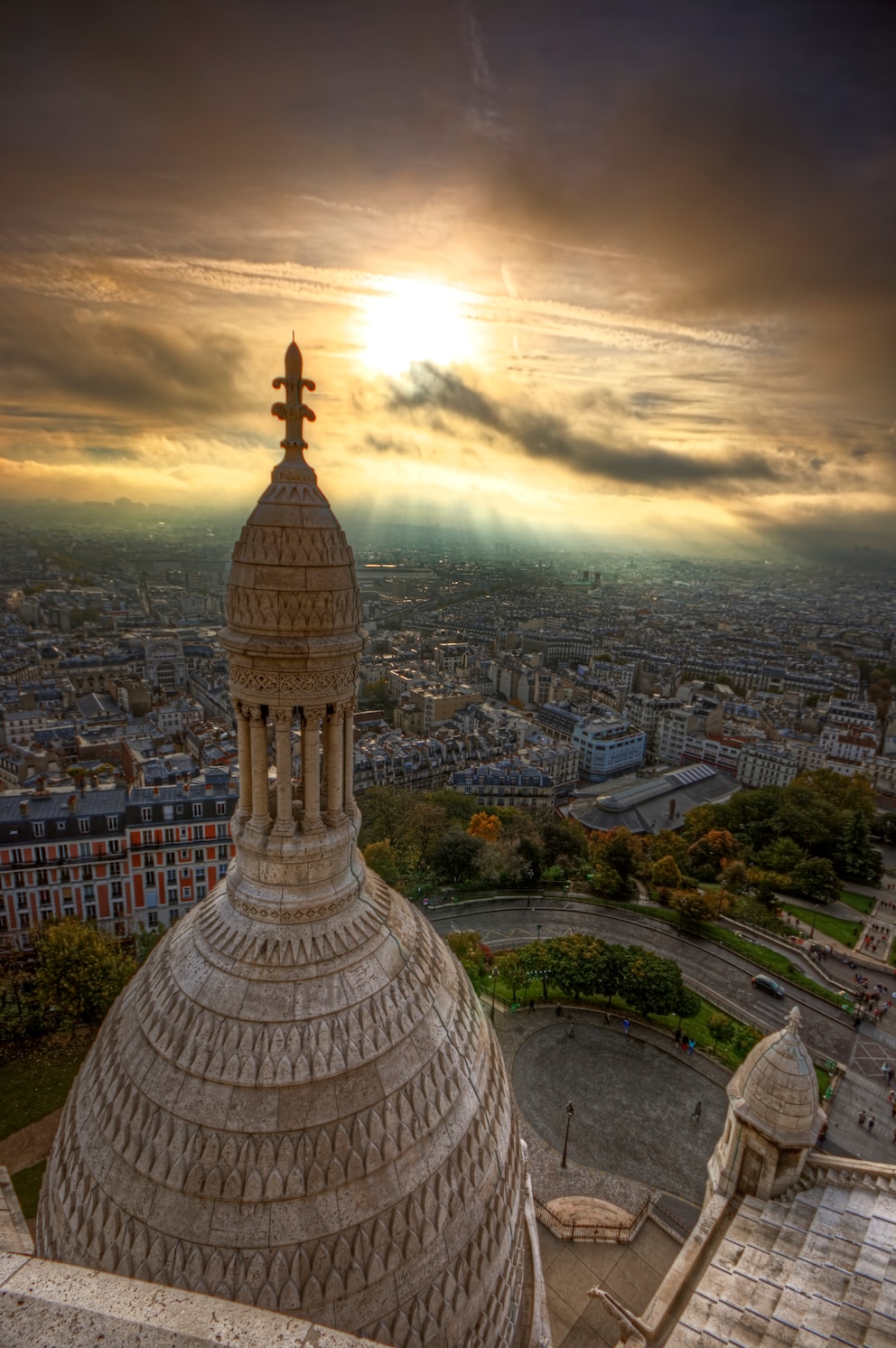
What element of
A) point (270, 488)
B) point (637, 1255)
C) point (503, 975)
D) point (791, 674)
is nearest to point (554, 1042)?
point (503, 975)

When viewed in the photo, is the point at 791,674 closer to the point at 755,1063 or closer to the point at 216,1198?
the point at 755,1063

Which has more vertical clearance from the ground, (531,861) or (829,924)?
(531,861)

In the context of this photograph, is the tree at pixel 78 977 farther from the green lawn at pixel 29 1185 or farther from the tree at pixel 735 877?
the tree at pixel 735 877

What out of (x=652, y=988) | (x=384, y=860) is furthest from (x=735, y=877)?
(x=384, y=860)

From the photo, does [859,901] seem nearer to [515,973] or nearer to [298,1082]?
[515,973]

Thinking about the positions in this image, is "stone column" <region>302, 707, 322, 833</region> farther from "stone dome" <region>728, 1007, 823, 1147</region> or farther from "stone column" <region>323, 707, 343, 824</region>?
"stone dome" <region>728, 1007, 823, 1147</region>

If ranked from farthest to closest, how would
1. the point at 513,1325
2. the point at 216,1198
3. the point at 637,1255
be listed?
the point at 637,1255, the point at 513,1325, the point at 216,1198
